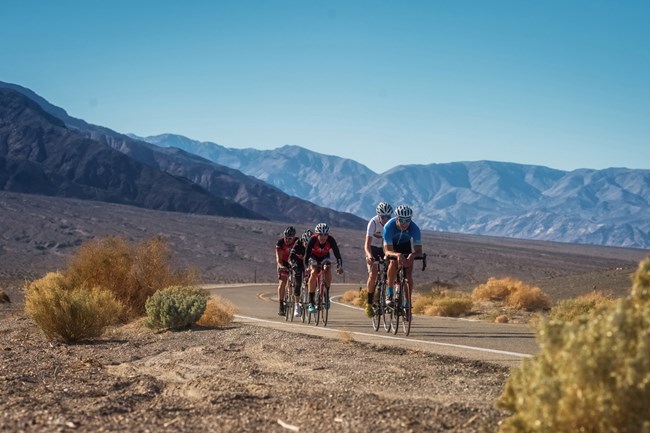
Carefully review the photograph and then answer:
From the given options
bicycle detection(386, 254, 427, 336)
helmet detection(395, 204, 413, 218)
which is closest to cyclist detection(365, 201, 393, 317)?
bicycle detection(386, 254, 427, 336)

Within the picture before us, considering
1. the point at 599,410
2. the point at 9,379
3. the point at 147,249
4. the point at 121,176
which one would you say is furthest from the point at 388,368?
the point at 121,176

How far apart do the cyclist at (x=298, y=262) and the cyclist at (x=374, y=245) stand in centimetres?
291

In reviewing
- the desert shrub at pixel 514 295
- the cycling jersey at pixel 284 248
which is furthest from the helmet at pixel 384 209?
the desert shrub at pixel 514 295

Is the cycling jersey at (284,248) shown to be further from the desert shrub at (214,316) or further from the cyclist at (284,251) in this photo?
the desert shrub at (214,316)

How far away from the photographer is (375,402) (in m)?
6.96

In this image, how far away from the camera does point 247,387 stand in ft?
26.4

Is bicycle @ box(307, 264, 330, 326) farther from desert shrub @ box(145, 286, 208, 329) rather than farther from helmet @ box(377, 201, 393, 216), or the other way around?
desert shrub @ box(145, 286, 208, 329)

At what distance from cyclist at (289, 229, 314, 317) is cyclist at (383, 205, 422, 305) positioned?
4.17m

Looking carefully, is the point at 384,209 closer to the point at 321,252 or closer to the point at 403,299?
the point at 403,299

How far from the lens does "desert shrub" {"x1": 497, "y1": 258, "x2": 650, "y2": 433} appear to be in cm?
436

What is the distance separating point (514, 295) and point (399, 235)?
1310 cm

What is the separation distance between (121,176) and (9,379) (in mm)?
152321

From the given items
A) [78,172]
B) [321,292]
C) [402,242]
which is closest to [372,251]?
[402,242]

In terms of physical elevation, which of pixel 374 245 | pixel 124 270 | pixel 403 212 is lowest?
pixel 124 270
